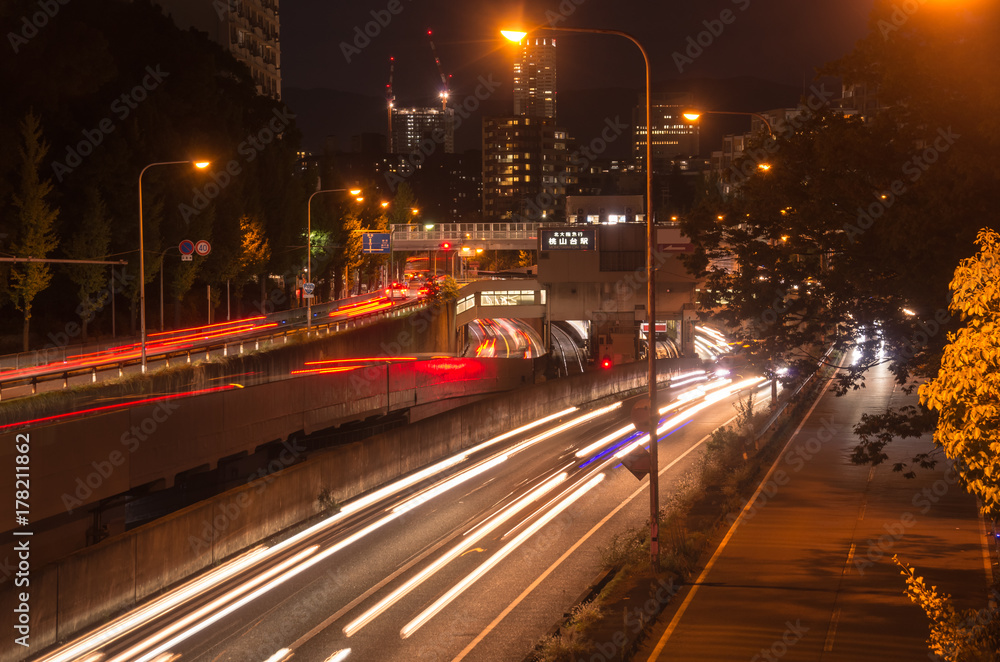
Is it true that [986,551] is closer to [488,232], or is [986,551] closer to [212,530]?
[212,530]

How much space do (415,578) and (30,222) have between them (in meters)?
32.9

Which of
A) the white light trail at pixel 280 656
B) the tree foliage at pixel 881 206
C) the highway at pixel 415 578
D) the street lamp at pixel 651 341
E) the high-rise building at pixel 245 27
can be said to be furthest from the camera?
the high-rise building at pixel 245 27

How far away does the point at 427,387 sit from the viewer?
4272 centimetres

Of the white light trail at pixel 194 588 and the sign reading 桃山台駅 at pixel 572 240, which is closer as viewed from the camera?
the white light trail at pixel 194 588

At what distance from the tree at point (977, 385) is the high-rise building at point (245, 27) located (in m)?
77.2

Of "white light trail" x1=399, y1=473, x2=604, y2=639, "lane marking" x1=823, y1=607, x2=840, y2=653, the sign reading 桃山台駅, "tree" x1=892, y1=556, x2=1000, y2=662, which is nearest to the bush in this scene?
"white light trail" x1=399, y1=473, x2=604, y2=639

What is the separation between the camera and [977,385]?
9.69m

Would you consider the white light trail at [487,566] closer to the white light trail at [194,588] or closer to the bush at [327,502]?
the white light trail at [194,588]

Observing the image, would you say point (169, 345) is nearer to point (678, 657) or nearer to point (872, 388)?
point (872, 388)

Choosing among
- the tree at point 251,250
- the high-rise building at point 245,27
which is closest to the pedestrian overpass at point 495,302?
the tree at point 251,250

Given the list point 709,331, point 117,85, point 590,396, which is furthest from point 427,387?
point 709,331

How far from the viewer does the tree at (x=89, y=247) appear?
45.9 m

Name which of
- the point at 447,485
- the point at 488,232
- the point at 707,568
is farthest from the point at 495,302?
the point at 707,568

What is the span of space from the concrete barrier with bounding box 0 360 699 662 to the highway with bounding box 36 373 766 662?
32cm
